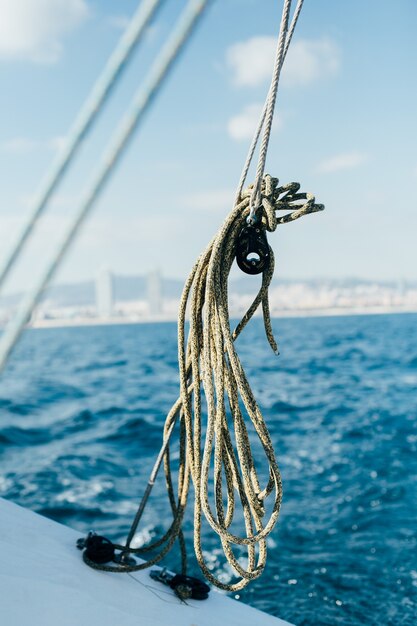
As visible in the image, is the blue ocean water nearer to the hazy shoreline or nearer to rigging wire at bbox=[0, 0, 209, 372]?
rigging wire at bbox=[0, 0, 209, 372]

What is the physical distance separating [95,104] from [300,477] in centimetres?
511

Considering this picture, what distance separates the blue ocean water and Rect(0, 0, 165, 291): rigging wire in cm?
280

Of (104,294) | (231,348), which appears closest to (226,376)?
(231,348)

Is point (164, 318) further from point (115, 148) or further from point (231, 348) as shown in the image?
point (115, 148)

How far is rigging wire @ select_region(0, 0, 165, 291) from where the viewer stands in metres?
1.10

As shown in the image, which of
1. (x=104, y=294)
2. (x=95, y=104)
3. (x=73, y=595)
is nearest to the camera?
(x=95, y=104)

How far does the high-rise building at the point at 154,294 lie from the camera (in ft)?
378

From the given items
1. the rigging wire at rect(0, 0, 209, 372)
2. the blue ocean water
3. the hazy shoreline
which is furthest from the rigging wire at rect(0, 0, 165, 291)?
the hazy shoreline

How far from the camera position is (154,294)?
383 feet

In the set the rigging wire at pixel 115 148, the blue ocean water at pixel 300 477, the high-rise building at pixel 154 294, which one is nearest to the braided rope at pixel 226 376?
the rigging wire at pixel 115 148

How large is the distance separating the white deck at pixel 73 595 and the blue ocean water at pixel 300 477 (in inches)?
56.3

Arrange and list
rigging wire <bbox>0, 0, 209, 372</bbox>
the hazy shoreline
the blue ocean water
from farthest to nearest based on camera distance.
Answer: the hazy shoreline, the blue ocean water, rigging wire <bbox>0, 0, 209, 372</bbox>

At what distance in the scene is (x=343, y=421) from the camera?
814 centimetres

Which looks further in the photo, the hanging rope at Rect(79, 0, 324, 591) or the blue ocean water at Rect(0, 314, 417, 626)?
the blue ocean water at Rect(0, 314, 417, 626)
